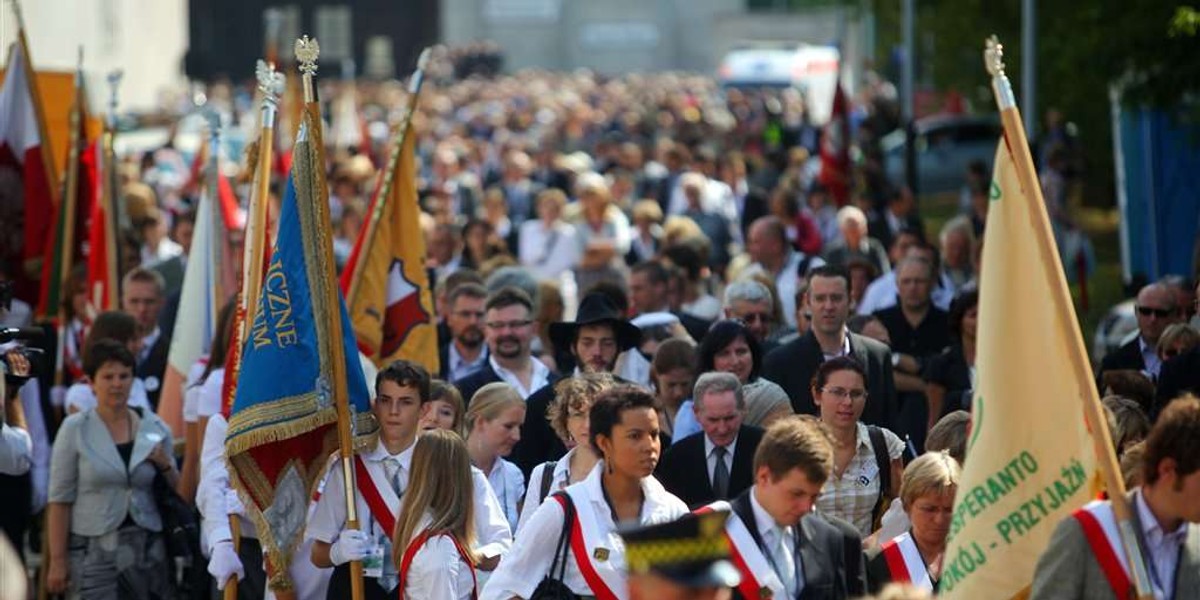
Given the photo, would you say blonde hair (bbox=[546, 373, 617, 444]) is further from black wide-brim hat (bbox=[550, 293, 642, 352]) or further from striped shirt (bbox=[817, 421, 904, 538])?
black wide-brim hat (bbox=[550, 293, 642, 352])

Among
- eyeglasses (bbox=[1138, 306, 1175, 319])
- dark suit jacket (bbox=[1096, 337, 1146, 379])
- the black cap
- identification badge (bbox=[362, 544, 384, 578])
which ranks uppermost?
the black cap

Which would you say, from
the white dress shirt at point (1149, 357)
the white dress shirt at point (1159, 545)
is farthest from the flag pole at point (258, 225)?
the white dress shirt at point (1149, 357)

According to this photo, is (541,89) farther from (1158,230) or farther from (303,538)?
(303,538)

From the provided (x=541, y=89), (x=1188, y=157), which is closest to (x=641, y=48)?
(x=541, y=89)

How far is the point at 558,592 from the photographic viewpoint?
7.28 meters

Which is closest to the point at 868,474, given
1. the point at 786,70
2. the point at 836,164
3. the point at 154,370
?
the point at 154,370

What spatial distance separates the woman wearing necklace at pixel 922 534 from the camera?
757 centimetres

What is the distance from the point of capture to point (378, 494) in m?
8.30

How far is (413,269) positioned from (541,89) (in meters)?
48.7

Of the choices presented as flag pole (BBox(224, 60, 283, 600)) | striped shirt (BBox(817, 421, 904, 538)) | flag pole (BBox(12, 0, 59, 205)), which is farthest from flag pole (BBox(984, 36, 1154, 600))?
flag pole (BBox(12, 0, 59, 205))

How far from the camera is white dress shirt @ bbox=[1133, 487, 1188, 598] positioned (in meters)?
6.19

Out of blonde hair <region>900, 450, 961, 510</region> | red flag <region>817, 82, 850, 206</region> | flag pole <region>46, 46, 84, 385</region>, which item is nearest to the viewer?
blonde hair <region>900, 450, 961, 510</region>

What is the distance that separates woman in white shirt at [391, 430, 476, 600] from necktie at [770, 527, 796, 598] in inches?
53.8

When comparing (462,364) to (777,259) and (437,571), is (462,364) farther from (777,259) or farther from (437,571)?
(437,571)
